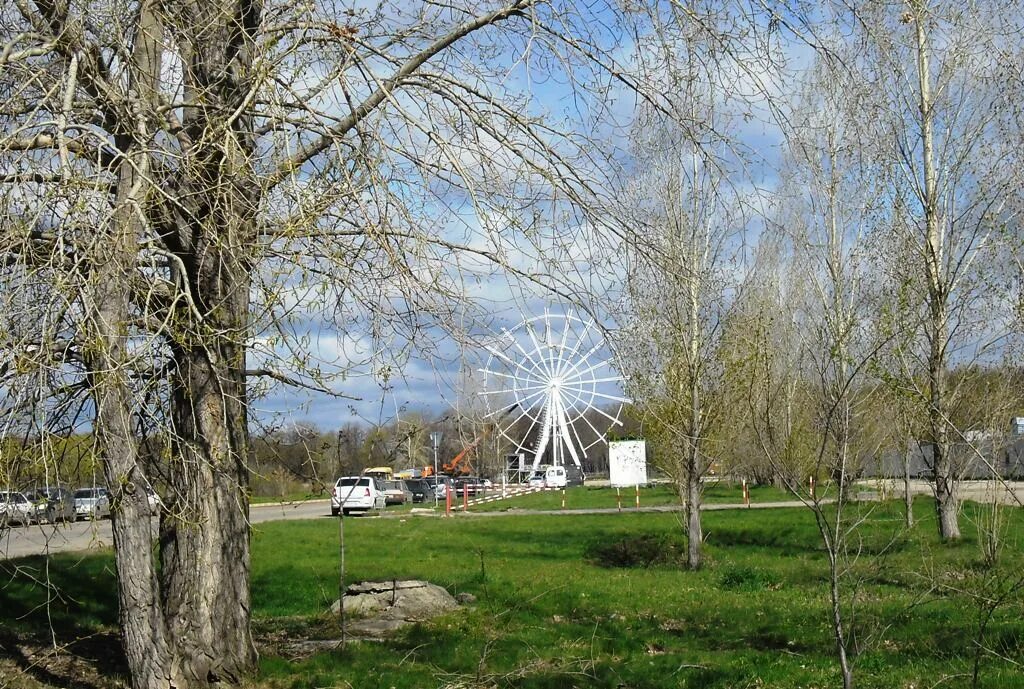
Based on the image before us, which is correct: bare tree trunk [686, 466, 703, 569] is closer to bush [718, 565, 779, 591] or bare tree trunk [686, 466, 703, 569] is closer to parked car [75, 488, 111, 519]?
bush [718, 565, 779, 591]

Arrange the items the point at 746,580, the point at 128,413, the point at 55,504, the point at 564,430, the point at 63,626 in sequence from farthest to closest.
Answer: the point at 564,430, the point at 746,580, the point at 63,626, the point at 55,504, the point at 128,413

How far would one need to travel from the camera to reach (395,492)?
3972 cm

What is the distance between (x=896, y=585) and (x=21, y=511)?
410 inches

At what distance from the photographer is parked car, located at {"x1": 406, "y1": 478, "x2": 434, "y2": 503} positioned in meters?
43.5

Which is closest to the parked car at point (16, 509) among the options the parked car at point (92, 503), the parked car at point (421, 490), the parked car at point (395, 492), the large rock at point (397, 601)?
the parked car at point (92, 503)

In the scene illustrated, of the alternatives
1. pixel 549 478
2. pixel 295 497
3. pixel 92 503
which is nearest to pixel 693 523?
pixel 295 497

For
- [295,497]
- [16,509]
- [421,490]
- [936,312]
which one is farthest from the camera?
[421,490]

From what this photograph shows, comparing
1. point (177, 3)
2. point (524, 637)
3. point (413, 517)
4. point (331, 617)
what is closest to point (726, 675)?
point (524, 637)

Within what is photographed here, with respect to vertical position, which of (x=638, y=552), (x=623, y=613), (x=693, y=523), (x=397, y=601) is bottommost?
(x=638, y=552)

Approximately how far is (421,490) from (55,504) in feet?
126

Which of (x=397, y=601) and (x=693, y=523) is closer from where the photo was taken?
(x=397, y=601)

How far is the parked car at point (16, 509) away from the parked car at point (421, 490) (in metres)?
36.9

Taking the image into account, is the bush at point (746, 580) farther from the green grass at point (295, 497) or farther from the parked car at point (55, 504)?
the parked car at point (55, 504)

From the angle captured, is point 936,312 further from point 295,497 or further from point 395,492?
point 395,492
